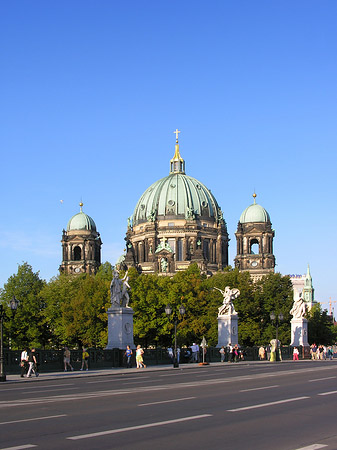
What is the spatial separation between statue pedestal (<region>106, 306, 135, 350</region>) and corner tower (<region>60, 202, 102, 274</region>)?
101547mm

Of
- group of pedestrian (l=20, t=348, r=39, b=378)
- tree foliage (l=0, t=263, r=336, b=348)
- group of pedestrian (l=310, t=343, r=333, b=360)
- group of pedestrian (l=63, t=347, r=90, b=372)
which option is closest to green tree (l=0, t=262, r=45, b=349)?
tree foliage (l=0, t=263, r=336, b=348)

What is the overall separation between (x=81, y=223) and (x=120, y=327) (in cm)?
10729

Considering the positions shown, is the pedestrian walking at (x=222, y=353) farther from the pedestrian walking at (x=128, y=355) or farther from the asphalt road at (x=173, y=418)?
the asphalt road at (x=173, y=418)

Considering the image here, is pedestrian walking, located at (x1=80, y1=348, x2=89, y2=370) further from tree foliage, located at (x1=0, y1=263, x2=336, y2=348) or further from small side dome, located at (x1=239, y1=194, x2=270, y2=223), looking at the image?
small side dome, located at (x1=239, y1=194, x2=270, y2=223)

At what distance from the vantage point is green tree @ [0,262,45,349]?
259 ft

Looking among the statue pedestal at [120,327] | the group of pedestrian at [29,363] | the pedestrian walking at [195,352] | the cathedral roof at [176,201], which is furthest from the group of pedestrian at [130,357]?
the cathedral roof at [176,201]

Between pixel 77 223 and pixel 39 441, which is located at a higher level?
pixel 77 223

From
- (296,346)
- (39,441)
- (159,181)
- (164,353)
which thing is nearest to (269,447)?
(39,441)

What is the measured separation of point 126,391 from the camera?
78.0 ft

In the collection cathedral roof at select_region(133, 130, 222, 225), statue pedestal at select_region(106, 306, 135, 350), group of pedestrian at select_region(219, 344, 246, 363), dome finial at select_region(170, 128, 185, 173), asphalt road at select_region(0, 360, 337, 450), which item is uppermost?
dome finial at select_region(170, 128, 185, 173)

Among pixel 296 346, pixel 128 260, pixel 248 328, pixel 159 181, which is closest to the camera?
pixel 296 346

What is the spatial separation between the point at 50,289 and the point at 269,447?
79.3 meters

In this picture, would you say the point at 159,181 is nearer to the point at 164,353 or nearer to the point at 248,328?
the point at 248,328

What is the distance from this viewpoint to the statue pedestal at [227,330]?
179 feet
